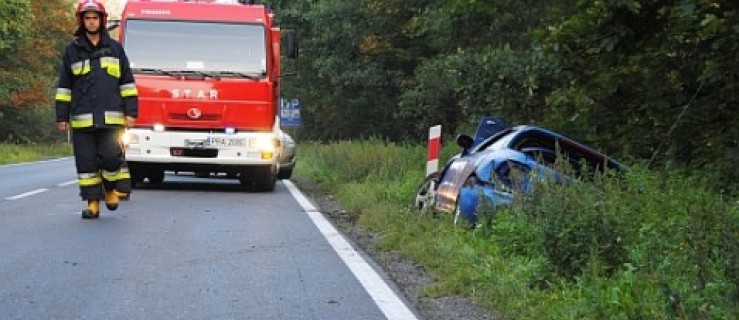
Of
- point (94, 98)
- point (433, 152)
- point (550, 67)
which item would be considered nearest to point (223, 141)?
point (433, 152)

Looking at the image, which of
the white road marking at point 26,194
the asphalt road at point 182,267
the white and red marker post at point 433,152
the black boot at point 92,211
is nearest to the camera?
the asphalt road at point 182,267

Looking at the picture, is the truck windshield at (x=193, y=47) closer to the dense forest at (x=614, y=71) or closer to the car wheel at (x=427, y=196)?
the dense forest at (x=614, y=71)

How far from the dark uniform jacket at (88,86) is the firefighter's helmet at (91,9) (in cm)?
13

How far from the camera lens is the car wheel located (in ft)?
36.1

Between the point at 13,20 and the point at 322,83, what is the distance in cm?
1337

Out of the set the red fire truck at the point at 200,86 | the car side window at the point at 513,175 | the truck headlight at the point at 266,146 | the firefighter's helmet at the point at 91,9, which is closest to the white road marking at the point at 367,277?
the car side window at the point at 513,175

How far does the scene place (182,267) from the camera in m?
7.51

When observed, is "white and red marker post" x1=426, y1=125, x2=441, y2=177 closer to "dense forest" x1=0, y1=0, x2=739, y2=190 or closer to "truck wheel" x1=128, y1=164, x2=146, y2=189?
"dense forest" x1=0, y1=0, x2=739, y2=190

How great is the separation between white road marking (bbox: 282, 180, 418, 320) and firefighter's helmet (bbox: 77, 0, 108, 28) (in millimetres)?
3120

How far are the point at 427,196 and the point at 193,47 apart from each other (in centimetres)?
581

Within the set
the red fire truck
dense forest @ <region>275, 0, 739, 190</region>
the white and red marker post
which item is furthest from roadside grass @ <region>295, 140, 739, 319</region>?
the red fire truck

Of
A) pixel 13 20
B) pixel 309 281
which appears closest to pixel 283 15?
pixel 13 20

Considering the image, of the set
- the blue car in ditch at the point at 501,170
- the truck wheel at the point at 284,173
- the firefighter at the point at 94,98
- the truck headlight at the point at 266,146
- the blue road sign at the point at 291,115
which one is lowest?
the blue road sign at the point at 291,115

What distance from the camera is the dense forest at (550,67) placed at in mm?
11172
